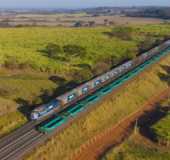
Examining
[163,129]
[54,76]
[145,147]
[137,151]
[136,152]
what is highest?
[136,152]

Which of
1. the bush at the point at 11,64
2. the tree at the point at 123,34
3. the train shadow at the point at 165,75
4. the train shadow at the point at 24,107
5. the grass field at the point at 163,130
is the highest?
the train shadow at the point at 24,107

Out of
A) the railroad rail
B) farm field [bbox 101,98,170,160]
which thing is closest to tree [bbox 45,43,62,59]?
the railroad rail

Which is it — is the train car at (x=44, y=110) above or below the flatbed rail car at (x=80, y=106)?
above

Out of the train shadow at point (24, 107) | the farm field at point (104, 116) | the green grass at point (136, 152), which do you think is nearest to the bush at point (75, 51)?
the farm field at point (104, 116)

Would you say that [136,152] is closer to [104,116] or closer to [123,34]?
[104,116]

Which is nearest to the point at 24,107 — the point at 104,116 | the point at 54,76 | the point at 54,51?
the point at 104,116

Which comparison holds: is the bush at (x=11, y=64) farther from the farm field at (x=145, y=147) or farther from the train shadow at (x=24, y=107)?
the farm field at (x=145, y=147)

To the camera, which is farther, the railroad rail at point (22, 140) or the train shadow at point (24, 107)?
the train shadow at point (24, 107)
